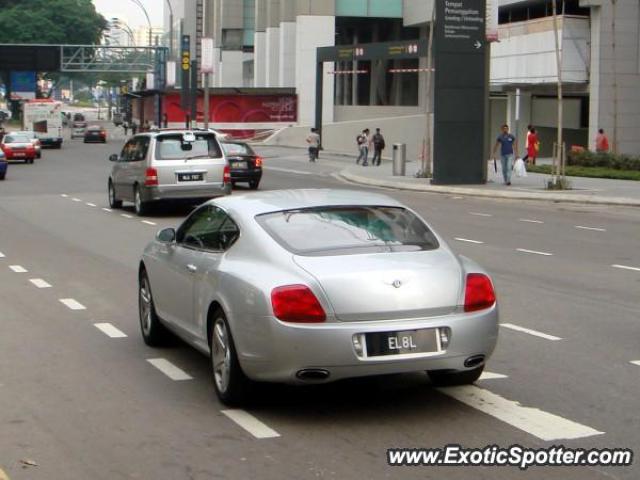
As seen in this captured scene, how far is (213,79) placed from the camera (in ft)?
348

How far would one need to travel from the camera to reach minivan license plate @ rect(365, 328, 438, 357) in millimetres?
7379

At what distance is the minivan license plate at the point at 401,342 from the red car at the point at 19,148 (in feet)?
155

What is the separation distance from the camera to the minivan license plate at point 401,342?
738 cm

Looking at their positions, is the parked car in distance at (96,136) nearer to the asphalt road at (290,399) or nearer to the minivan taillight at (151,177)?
the minivan taillight at (151,177)

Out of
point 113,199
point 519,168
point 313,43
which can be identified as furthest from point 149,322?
point 313,43

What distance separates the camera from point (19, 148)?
5291cm

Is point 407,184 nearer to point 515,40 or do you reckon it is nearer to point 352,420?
point 515,40

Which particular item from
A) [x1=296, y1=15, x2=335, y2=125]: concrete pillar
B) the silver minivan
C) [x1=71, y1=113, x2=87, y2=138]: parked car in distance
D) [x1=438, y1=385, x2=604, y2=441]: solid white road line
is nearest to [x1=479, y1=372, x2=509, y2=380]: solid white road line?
[x1=438, y1=385, x2=604, y2=441]: solid white road line

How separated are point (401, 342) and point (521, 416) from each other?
3.16 ft

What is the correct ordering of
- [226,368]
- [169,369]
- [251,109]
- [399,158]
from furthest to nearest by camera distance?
[251,109] < [399,158] < [169,369] < [226,368]

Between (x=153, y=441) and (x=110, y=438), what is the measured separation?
0.28m

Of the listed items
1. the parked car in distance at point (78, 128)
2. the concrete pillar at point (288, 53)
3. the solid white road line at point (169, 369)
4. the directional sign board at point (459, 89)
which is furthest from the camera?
the parked car in distance at point (78, 128)

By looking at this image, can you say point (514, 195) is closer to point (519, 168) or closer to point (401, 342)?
point (519, 168)

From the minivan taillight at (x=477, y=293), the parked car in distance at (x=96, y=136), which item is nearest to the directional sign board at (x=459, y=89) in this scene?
the minivan taillight at (x=477, y=293)
